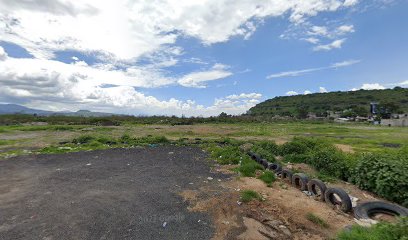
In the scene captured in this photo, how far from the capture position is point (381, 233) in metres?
4.60

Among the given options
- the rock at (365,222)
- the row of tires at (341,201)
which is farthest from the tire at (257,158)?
the rock at (365,222)

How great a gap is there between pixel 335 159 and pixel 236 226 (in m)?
6.77

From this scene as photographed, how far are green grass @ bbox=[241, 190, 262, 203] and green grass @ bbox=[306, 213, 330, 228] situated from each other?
1.54m

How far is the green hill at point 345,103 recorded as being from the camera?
317 feet

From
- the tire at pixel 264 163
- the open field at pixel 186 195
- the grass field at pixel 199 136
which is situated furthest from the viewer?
the grass field at pixel 199 136

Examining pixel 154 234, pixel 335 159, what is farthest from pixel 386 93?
pixel 154 234

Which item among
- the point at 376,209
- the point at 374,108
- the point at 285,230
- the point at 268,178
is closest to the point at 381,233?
the point at 285,230

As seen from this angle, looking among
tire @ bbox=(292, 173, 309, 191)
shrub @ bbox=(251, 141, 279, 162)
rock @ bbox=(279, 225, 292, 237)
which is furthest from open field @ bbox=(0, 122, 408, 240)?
tire @ bbox=(292, 173, 309, 191)

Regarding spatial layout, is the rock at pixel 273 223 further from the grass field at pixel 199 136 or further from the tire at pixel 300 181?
the grass field at pixel 199 136

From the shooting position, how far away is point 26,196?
8109mm

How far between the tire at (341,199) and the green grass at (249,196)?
190 centimetres

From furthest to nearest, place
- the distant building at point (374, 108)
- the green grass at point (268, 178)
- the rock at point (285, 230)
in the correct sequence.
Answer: the distant building at point (374, 108)
the green grass at point (268, 178)
the rock at point (285, 230)

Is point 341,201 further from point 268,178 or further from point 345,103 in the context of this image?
point 345,103

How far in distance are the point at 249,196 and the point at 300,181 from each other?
7.89ft
